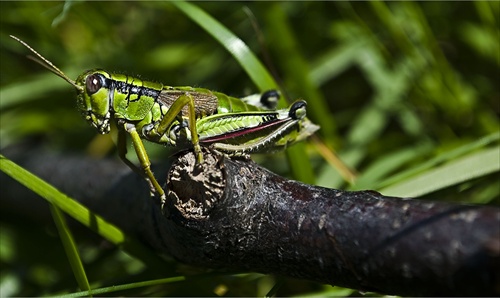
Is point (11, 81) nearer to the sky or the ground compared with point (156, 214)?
nearer to the sky

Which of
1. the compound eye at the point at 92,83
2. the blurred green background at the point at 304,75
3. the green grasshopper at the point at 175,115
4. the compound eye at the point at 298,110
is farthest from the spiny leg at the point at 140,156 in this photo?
the blurred green background at the point at 304,75

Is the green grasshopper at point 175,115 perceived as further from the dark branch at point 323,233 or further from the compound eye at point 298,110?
the dark branch at point 323,233

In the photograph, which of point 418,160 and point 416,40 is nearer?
point 418,160

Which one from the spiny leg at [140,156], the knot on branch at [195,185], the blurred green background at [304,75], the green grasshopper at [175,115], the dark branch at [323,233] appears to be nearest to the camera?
the dark branch at [323,233]

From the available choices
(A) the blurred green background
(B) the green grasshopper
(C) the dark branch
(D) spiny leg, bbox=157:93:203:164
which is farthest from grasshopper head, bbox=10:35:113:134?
(A) the blurred green background

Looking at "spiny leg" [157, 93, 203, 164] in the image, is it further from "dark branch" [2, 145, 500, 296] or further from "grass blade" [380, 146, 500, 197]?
"grass blade" [380, 146, 500, 197]

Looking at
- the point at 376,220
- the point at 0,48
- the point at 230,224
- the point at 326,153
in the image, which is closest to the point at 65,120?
the point at 0,48

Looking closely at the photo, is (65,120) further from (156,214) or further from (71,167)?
(156,214)

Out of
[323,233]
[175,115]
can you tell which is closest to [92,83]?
[175,115]
